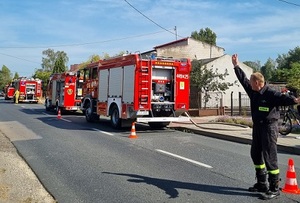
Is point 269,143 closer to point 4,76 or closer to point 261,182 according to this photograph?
point 261,182

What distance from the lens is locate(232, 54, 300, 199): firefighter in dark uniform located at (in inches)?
211

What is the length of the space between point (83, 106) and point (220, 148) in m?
9.84

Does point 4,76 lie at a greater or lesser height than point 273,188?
greater

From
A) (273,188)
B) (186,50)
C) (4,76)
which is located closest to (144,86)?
(273,188)

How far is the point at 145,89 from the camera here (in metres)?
13.1

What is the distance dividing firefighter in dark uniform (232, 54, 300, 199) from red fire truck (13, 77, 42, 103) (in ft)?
125

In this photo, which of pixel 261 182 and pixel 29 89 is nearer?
pixel 261 182

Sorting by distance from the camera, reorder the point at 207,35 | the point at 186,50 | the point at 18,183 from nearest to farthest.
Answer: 1. the point at 18,183
2. the point at 186,50
3. the point at 207,35

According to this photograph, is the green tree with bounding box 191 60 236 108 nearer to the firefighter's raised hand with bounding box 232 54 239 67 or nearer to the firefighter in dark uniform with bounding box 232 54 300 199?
the firefighter's raised hand with bounding box 232 54 239 67

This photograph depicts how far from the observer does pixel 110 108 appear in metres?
15.0

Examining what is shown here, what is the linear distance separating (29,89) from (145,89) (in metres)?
30.9

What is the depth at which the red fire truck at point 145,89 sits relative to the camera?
1313 centimetres

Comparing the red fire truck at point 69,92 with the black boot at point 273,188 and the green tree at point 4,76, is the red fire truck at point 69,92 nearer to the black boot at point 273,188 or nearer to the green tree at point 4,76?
the black boot at point 273,188

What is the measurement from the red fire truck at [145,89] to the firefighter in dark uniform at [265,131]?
7.67m
